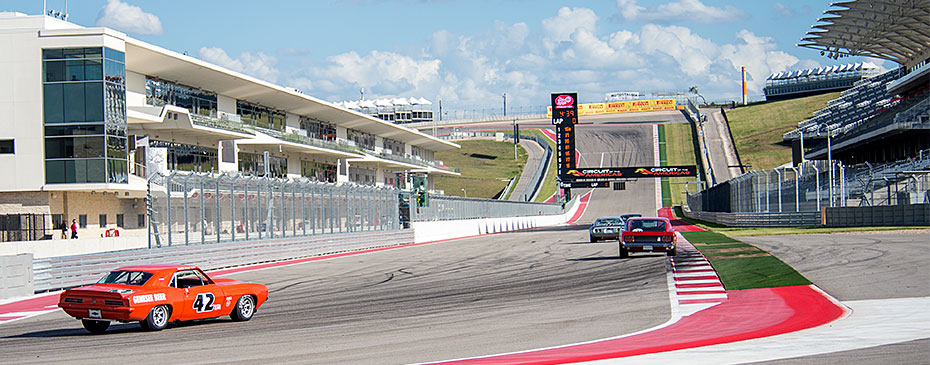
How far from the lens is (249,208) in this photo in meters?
31.3

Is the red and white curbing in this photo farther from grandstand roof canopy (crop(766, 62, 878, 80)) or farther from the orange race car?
grandstand roof canopy (crop(766, 62, 878, 80))

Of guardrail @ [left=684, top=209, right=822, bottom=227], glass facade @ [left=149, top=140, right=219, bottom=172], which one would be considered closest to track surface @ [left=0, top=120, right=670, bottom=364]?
guardrail @ [left=684, top=209, right=822, bottom=227]

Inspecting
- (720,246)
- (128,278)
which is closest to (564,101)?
(720,246)

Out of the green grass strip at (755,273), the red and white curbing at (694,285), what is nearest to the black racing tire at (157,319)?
the red and white curbing at (694,285)

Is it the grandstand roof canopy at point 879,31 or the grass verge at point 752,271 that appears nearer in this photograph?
the grass verge at point 752,271

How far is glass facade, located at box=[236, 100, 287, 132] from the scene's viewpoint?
59.2m

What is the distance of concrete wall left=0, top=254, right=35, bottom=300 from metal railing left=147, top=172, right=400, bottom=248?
4.33m

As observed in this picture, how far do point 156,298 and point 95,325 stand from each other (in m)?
1.06

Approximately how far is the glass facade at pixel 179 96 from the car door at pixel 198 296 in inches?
1395

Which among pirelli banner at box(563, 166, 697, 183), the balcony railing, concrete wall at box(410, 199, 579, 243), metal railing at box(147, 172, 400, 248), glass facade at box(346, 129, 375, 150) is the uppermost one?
glass facade at box(346, 129, 375, 150)

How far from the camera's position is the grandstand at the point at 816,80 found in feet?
527

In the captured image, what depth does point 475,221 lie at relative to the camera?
5819 centimetres

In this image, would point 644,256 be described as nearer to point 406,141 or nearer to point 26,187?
point 26,187

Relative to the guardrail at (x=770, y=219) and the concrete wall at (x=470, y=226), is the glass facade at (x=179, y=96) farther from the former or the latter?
the guardrail at (x=770, y=219)
